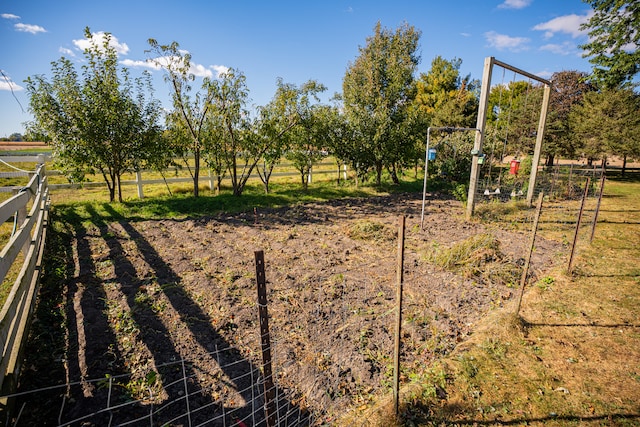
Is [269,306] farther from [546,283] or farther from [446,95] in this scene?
[446,95]

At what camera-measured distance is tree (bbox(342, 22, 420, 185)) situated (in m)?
13.5

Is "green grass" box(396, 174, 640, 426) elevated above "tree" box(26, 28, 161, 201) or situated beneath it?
situated beneath

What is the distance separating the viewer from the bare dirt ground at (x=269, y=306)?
3113mm

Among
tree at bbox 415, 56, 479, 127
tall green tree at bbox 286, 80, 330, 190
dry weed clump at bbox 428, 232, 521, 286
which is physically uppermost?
tree at bbox 415, 56, 479, 127

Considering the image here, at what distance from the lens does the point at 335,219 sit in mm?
9406

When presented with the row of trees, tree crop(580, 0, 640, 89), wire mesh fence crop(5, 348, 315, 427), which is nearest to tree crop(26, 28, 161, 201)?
the row of trees

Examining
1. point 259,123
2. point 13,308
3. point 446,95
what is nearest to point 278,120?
point 259,123

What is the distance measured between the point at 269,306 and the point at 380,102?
11.9m

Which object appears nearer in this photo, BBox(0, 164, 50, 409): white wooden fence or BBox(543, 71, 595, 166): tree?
BBox(0, 164, 50, 409): white wooden fence

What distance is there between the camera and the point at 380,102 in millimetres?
13766

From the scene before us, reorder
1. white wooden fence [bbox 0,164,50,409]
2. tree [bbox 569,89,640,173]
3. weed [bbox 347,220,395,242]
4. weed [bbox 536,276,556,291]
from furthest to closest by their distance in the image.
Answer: tree [bbox 569,89,640,173] < weed [bbox 347,220,395,242] < weed [bbox 536,276,556,291] < white wooden fence [bbox 0,164,50,409]

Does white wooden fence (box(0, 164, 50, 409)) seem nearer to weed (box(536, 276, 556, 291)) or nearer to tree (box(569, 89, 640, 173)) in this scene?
weed (box(536, 276, 556, 291))

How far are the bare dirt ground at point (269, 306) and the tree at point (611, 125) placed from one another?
19.7 metres

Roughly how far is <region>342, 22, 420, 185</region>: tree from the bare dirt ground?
260 inches
